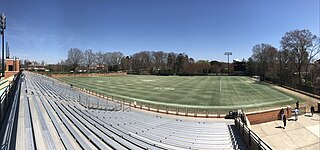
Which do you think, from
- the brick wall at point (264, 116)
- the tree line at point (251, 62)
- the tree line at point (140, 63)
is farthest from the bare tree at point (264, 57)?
the brick wall at point (264, 116)

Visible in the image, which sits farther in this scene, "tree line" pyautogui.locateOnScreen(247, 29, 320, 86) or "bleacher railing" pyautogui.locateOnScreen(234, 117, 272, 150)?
"tree line" pyautogui.locateOnScreen(247, 29, 320, 86)

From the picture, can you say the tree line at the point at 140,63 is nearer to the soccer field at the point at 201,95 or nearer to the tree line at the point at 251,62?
the tree line at the point at 251,62

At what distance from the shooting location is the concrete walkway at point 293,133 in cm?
1564

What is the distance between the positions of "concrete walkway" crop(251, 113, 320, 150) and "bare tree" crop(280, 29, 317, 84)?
3468cm

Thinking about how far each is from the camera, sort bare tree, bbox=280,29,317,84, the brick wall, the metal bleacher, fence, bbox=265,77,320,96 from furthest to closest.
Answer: bare tree, bbox=280,29,317,84, fence, bbox=265,77,320,96, the brick wall, the metal bleacher

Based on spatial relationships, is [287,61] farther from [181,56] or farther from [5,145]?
[181,56]

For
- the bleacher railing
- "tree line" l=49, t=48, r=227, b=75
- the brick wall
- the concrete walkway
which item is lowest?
the concrete walkway

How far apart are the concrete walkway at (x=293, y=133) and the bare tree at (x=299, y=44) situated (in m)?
34.7

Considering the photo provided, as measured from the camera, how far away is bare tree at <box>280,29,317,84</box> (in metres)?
49.9

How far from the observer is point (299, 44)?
50844mm

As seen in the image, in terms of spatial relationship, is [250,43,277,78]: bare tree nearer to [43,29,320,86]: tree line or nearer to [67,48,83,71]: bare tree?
[43,29,320,86]: tree line

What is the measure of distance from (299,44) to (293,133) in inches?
1635

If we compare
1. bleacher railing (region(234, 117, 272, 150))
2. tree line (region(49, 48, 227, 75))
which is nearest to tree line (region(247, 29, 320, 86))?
bleacher railing (region(234, 117, 272, 150))

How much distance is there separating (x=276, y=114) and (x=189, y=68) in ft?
354
